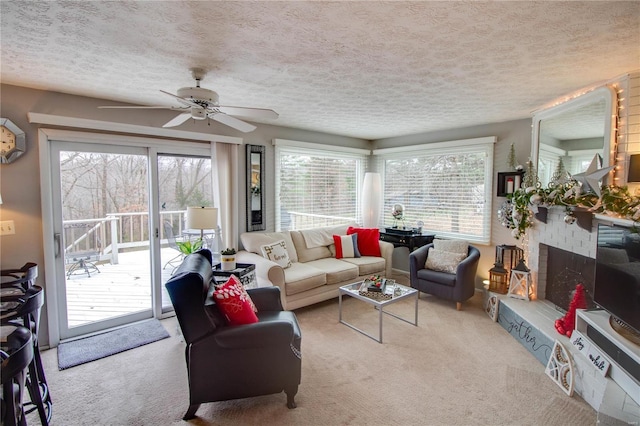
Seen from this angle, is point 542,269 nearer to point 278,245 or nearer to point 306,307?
point 306,307

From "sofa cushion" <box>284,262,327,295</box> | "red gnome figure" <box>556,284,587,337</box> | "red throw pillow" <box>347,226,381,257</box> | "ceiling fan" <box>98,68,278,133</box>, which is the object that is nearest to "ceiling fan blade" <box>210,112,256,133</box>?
"ceiling fan" <box>98,68,278,133</box>

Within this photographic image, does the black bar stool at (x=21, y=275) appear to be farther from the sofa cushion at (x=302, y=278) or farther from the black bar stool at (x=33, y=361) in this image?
the sofa cushion at (x=302, y=278)

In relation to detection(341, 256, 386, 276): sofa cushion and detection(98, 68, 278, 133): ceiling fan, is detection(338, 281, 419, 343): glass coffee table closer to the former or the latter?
detection(341, 256, 386, 276): sofa cushion

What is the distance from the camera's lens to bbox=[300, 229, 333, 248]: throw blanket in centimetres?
462

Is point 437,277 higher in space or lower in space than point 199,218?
lower

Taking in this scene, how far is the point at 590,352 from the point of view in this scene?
235 cm

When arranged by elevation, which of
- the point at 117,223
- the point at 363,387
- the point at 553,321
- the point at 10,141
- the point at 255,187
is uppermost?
→ the point at 10,141

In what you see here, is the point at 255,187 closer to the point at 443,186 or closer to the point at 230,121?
the point at 230,121

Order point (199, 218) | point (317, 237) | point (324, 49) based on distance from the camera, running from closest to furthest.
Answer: point (324, 49)
point (199, 218)
point (317, 237)

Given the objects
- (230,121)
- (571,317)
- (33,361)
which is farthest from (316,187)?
(33,361)

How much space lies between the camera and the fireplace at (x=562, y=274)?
3047mm

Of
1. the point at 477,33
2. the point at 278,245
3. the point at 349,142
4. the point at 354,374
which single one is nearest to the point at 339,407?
the point at 354,374

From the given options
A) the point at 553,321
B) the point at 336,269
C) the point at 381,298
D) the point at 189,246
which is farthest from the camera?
the point at 336,269

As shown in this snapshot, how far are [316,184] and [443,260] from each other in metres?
2.32
